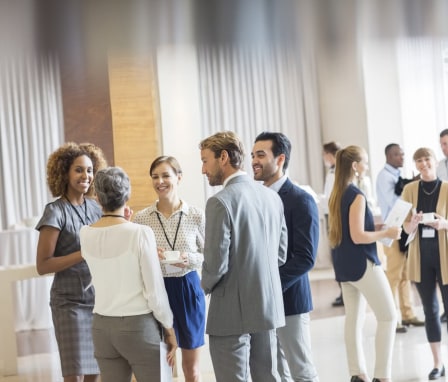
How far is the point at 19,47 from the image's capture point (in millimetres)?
299

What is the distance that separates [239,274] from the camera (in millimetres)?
2195

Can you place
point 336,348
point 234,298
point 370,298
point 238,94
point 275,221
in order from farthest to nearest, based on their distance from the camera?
point 238,94 < point 336,348 < point 370,298 < point 275,221 < point 234,298

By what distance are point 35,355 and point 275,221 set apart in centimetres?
336

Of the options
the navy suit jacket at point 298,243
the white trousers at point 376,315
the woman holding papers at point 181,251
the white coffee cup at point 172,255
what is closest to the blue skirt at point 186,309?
the woman holding papers at point 181,251

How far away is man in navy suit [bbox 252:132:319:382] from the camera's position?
2658mm

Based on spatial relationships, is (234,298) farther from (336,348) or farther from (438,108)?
(438,108)

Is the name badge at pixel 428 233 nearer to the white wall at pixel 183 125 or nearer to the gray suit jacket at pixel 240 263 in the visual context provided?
the white wall at pixel 183 125

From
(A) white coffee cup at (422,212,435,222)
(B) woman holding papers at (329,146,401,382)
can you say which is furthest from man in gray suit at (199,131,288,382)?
(A) white coffee cup at (422,212,435,222)

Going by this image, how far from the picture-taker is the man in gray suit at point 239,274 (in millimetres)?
2166

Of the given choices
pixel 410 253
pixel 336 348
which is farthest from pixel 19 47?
pixel 336 348

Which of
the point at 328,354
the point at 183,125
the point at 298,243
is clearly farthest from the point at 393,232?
the point at 183,125

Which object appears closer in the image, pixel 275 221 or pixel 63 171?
pixel 275 221

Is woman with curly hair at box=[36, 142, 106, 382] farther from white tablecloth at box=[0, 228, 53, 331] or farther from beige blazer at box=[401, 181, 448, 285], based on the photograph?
white tablecloth at box=[0, 228, 53, 331]

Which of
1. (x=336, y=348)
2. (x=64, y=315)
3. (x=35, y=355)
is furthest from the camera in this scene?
(x=35, y=355)
